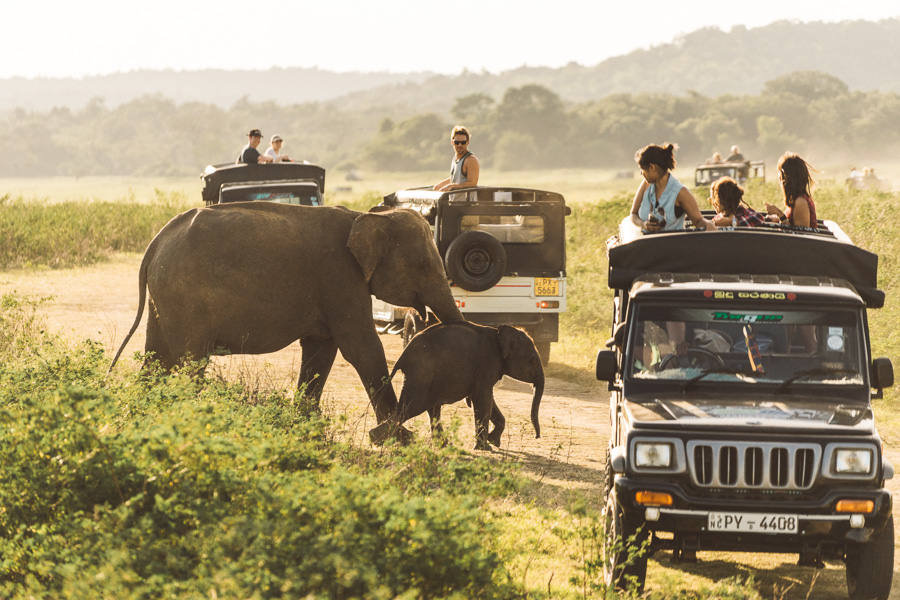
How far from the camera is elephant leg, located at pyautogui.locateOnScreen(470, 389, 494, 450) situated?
32.9 feet

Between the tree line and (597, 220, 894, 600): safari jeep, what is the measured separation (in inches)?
4871

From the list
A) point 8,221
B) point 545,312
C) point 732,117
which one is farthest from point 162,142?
point 545,312

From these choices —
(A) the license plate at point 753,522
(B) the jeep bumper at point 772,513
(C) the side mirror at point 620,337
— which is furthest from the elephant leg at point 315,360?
(A) the license plate at point 753,522

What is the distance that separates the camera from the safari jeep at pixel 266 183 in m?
18.7

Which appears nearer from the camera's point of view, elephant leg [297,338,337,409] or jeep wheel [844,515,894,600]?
jeep wheel [844,515,894,600]

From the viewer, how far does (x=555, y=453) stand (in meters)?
10.3

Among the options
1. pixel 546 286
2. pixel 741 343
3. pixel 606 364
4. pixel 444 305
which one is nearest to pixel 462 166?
pixel 546 286

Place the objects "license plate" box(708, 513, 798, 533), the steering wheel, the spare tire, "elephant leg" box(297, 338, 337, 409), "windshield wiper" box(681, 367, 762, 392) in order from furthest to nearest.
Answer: the spare tire
"elephant leg" box(297, 338, 337, 409)
the steering wheel
"windshield wiper" box(681, 367, 762, 392)
"license plate" box(708, 513, 798, 533)

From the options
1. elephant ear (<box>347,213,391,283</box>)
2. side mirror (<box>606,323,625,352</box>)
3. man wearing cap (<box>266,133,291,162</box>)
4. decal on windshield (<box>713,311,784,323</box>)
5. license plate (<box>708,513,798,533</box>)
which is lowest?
license plate (<box>708,513,798,533</box>)

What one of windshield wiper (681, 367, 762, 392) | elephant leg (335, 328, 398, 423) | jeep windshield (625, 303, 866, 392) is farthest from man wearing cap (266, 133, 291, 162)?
windshield wiper (681, 367, 762, 392)

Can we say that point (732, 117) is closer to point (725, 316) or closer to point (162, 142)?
point (162, 142)

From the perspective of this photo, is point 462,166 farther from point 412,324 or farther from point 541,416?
point 541,416

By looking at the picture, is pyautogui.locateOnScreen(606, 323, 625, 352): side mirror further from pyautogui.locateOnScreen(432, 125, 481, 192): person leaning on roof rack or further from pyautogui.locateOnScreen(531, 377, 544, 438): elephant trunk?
pyautogui.locateOnScreen(432, 125, 481, 192): person leaning on roof rack

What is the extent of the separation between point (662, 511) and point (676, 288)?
145cm
